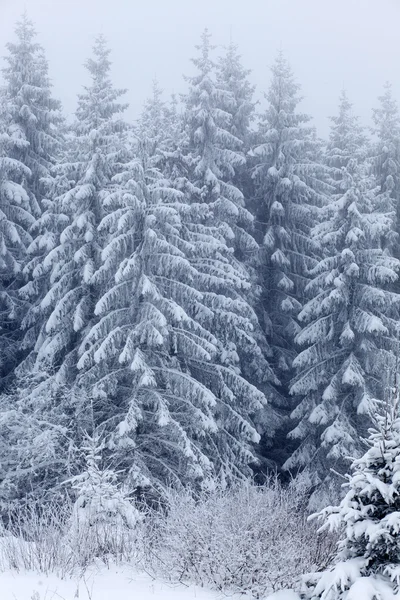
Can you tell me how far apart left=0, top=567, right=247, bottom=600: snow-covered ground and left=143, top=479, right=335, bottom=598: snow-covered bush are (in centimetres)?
23

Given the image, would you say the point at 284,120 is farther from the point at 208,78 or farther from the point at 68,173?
the point at 68,173

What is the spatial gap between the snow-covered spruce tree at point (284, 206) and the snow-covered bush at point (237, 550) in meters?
15.9

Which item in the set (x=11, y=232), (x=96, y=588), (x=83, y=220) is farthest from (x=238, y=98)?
(x=96, y=588)

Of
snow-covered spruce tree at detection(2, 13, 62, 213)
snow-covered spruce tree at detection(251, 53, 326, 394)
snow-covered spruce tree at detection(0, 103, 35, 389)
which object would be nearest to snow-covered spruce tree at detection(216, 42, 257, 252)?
snow-covered spruce tree at detection(251, 53, 326, 394)

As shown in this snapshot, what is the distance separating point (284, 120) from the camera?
23.8m

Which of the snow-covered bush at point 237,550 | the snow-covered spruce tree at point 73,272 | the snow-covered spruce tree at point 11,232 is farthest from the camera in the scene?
the snow-covered spruce tree at point 11,232

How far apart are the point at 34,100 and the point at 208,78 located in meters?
6.89

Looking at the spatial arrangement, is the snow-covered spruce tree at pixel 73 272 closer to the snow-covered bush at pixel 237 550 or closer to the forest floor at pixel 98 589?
the snow-covered bush at pixel 237 550

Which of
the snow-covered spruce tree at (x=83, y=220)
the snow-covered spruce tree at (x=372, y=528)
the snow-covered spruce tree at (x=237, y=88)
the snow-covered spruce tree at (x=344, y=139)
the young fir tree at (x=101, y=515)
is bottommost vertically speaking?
the young fir tree at (x=101, y=515)

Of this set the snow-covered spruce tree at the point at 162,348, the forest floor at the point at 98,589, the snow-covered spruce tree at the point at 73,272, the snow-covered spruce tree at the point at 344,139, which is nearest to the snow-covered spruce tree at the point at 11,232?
the snow-covered spruce tree at the point at 73,272

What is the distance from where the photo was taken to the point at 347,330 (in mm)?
19172

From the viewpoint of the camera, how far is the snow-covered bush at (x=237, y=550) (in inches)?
257

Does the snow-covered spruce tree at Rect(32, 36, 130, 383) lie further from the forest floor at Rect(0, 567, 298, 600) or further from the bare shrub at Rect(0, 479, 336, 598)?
the forest floor at Rect(0, 567, 298, 600)

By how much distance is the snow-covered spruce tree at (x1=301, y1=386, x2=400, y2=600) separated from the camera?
5211 mm
